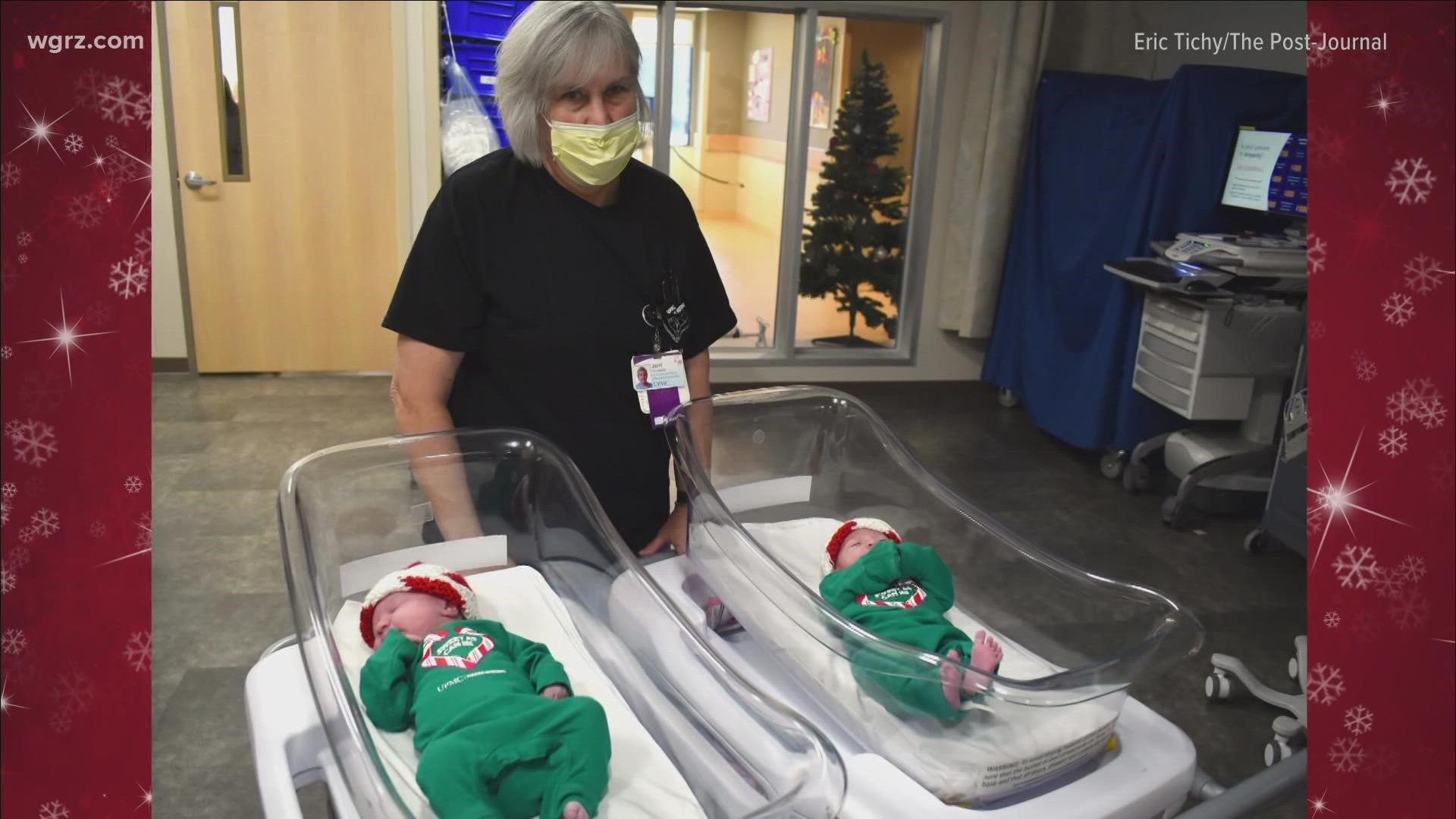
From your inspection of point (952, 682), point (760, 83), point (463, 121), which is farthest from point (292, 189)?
point (952, 682)

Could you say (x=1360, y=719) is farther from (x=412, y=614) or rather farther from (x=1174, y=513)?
(x=1174, y=513)

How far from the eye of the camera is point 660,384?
1.51 meters

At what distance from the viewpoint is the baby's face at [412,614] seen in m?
1.21

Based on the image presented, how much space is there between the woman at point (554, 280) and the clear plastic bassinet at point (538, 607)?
46mm

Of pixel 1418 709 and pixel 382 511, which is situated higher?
pixel 1418 709

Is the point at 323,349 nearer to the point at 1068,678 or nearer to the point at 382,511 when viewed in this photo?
the point at 382,511

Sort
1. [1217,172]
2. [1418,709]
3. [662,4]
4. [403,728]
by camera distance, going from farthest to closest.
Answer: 1. [662,4]
2. [1217,172]
3. [403,728]
4. [1418,709]

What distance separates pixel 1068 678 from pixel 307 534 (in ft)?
2.69

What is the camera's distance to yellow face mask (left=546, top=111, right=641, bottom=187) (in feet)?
4.62

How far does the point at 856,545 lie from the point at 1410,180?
0.93 metres

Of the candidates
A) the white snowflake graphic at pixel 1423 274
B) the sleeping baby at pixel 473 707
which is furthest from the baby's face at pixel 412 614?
the white snowflake graphic at pixel 1423 274

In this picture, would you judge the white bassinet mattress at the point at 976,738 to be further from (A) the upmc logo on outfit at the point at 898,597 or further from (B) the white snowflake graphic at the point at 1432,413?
(B) the white snowflake graphic at the point at 1432,413

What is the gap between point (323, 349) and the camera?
489 centimetres

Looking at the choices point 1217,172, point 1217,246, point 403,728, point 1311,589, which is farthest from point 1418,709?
point 1217,172
